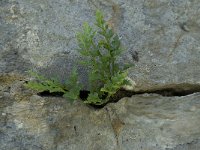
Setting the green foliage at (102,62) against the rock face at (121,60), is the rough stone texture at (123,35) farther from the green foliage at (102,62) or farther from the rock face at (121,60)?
the green foliage at (102,62)

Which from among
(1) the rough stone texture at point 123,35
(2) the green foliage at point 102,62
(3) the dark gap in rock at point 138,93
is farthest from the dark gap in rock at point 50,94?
(2) the green foliage at point 102,62

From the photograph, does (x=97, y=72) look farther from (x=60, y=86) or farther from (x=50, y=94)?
(x=50, y=94)

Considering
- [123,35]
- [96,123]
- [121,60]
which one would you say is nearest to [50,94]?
[96,123]

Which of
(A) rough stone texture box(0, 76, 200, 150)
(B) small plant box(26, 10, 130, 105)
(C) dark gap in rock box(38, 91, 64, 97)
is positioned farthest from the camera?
(C) dark gap in rock box(38, 91, 64, 97)

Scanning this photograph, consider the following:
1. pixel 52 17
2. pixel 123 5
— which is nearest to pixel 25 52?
pixel 52 17

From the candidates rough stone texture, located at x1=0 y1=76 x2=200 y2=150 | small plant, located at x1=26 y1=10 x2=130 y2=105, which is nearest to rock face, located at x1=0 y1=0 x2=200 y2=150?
rough stone texture, located at x1=0 y1=76 x2=200 y2=150

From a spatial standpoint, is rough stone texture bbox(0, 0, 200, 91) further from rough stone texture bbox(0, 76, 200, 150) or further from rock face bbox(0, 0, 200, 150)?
rough stone texture bbox(0, 76, 200, 150)

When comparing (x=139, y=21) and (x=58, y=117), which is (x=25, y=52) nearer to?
(x=58, y=117)
